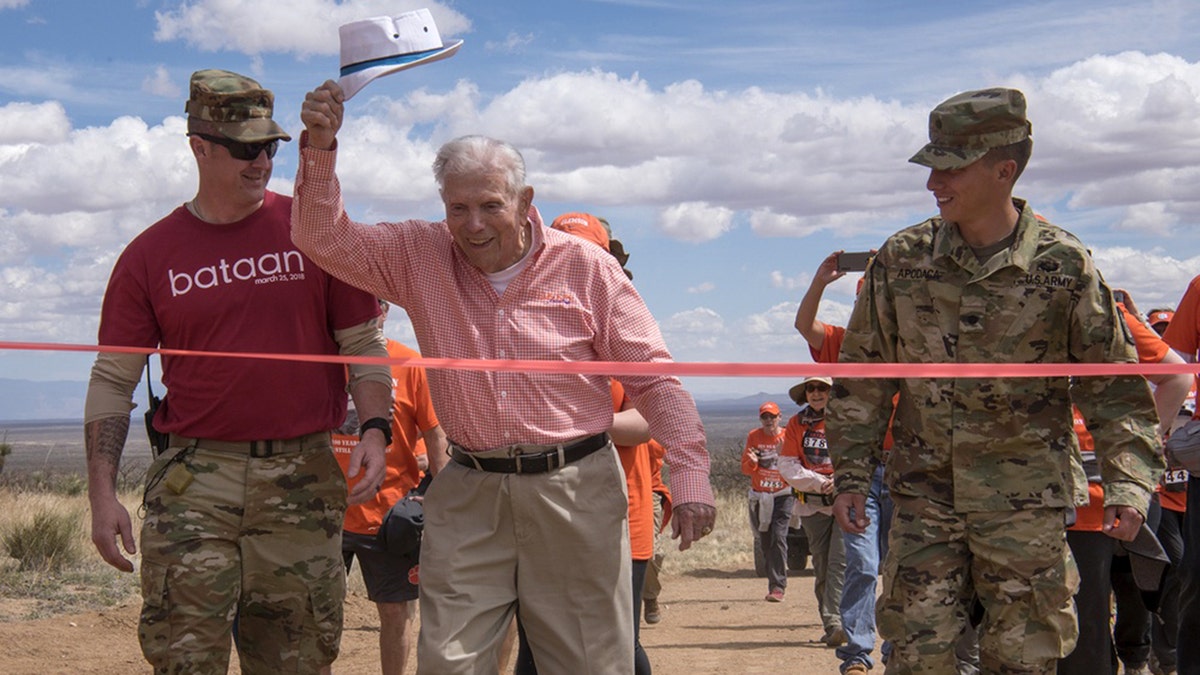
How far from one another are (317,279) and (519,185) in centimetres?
90

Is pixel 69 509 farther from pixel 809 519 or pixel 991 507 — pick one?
pixel 991 507

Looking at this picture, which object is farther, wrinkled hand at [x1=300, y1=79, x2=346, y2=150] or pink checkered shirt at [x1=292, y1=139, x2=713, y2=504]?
pink checkered shirt at [x1=292, y1=139, x2=713, y2=504]

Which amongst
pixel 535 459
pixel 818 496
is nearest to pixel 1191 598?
pixel 535 459

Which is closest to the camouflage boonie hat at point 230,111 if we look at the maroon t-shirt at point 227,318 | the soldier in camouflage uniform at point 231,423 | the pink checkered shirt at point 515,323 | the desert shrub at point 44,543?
the soldier in camouflage uniform at point 231,423

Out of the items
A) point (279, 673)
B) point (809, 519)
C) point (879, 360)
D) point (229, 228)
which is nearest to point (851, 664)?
point (809, 519)

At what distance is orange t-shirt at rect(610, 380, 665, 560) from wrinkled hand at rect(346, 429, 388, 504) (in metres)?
1.16

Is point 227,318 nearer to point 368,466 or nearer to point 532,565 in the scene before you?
point 368,466

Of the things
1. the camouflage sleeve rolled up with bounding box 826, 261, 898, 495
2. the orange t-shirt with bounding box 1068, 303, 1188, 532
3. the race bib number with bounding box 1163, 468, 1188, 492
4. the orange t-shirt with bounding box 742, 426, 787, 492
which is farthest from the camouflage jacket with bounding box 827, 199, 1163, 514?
the orange t-shirt with bounding box 742, 426, 787, 492

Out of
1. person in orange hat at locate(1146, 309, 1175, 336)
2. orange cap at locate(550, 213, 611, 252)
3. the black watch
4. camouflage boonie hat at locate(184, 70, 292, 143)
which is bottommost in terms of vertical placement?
the black watch

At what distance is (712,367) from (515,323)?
668 millimetres

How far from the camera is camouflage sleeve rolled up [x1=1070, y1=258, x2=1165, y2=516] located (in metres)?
5.04

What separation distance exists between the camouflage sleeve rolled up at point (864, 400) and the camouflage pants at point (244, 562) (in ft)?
5.83

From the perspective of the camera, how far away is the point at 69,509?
15898 millimetres

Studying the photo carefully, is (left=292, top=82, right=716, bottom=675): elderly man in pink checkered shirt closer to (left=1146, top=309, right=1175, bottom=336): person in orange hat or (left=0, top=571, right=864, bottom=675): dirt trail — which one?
(left=0, top=571, right=864, bottom=675): dirt trail
